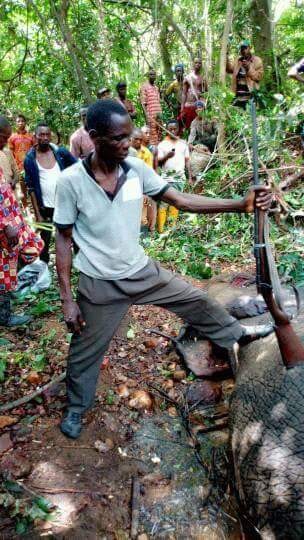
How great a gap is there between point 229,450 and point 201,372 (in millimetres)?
812

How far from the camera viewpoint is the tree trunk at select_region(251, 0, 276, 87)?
786cm

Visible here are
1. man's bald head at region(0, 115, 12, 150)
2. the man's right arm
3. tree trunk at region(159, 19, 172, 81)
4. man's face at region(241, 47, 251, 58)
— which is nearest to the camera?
the man's right arm

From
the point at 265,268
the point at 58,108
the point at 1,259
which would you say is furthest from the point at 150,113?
the point at 265,268

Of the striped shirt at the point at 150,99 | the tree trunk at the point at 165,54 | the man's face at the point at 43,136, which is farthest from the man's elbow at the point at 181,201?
the tree trunk at the point at 165,54

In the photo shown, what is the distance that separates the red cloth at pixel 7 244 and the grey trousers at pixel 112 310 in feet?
4.10

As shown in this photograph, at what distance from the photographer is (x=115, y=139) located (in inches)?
79.1

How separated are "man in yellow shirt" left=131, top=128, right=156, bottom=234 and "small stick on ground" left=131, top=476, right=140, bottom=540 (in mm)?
4413

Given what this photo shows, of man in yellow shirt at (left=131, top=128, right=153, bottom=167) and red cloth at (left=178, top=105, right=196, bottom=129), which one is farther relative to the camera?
red cloth at (left=178, top=105, right=196, bottom=129)

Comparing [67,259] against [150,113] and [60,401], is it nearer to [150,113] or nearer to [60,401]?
[60,401]

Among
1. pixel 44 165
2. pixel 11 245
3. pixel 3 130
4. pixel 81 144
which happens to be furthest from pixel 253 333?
pixel 81 144

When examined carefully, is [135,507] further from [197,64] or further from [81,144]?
[197,64]

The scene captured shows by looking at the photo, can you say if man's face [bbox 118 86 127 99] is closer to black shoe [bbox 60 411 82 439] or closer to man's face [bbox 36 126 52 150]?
man's face [bbox 36 126 52 150]

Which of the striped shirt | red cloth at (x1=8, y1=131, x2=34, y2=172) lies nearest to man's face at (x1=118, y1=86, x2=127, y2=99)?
the striped shirt

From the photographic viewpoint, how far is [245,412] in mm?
2133
